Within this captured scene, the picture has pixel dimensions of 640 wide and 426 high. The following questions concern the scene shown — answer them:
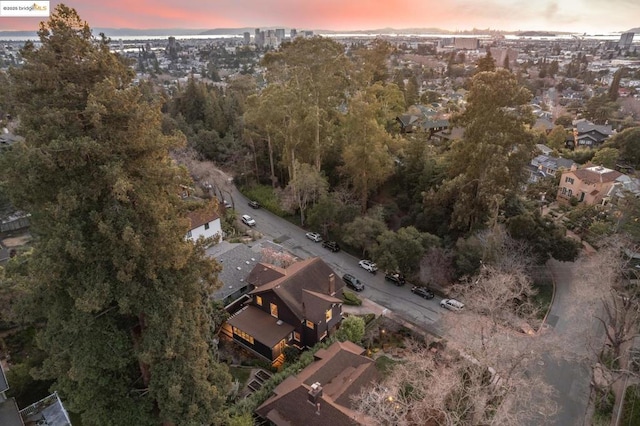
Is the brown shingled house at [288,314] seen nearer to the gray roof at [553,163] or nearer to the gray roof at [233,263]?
the gray roof at [233,263]

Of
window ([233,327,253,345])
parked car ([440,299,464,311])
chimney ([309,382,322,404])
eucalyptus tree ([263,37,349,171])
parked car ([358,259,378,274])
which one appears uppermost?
eucalyptus tree ([263,37,349,171])

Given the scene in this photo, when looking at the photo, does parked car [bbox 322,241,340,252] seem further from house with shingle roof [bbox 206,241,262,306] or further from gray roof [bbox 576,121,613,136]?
gray roof [bbox 576,121,613,136]

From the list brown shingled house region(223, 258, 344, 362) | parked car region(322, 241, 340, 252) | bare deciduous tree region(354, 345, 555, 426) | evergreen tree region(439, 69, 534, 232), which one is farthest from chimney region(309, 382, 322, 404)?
parked car region(322, 241, 340, 252)

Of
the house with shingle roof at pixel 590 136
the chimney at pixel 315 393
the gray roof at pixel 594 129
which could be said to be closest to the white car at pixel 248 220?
the chimney at pixel 315 393

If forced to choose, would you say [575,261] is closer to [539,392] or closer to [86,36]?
[539,392]

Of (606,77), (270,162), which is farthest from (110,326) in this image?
(606,77)

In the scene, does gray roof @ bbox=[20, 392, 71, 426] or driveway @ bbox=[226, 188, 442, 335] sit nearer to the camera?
gray roof @ bbox=[20, 392, 71, 426]

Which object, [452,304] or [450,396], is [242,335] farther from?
[452,304]
